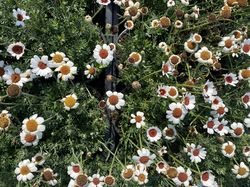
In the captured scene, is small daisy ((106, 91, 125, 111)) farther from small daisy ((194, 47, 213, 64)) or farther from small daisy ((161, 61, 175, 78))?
small daisy ((194, 47, 213, 64))

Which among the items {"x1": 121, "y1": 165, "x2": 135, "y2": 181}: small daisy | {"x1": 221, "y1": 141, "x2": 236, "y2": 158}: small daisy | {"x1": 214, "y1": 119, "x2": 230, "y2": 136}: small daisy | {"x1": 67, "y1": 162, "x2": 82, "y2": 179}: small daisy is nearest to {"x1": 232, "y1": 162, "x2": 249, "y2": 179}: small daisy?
{"x1": 221, "y1": 141, "x2": 236, "y2": 158}: small daisy

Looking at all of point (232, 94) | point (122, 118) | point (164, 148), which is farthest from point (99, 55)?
point (232, 94)

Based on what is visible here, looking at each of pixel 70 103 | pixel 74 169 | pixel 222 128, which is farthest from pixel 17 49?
pixel 222 128

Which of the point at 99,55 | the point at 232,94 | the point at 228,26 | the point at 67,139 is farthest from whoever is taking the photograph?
the point at 228,26

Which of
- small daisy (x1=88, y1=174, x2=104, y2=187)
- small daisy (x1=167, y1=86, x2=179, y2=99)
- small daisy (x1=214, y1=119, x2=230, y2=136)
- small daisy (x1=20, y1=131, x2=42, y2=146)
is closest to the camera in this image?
small daisy (x1=20, y1=131, x2=42, y2=146)

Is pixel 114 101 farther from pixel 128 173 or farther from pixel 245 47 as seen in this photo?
pixel 245 47

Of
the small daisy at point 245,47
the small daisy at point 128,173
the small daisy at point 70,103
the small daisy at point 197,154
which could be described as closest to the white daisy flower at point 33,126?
the small daisy at point 70,103

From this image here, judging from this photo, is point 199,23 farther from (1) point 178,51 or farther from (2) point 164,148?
(2) point 164,148
